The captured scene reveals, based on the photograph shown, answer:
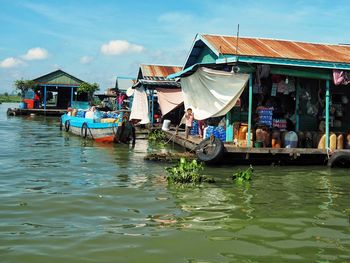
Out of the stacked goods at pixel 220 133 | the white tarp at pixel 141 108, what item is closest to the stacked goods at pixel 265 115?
the stacked goods at pixel 220 133

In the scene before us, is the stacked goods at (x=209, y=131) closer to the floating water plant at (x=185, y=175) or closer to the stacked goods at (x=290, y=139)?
the stacked goods at (x=290, y=139)

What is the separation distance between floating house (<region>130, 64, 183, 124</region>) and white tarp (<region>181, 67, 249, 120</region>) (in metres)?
7.02

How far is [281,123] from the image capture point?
43.7 feet

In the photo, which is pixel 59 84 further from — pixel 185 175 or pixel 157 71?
pixel 185 175

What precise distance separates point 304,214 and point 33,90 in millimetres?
40744

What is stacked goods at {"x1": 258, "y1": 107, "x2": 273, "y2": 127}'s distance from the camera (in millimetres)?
12680

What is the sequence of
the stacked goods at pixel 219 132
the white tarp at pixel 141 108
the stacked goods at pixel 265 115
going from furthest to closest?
1. the white tarp at pixel 141 108
2. the stacked goods at pixel 219 132
3. the stacked goods at pixel 265 115

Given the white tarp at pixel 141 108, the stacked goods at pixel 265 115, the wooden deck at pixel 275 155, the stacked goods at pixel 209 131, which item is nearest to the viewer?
the wooden deck at pixel 275 155

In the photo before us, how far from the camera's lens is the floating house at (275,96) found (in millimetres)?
12109

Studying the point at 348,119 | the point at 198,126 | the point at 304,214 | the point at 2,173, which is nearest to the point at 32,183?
the point at 2,173

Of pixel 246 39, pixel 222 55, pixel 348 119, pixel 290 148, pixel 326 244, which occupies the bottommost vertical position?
pixel 326 244

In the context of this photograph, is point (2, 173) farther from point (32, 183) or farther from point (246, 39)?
point (246, 39)

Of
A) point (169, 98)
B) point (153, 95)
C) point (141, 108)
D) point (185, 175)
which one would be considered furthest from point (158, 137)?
point (185, 175)

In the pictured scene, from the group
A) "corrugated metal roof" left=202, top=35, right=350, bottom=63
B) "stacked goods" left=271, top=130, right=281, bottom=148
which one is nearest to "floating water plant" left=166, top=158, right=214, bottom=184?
"stacked goods" left=271, top=130, right=281, bottom=148
